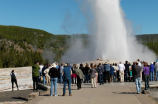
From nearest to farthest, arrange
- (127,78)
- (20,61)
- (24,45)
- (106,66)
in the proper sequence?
(106,66), (127,78), (20,61), (24,45)

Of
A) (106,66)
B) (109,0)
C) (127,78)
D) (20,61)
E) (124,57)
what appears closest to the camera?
(106,66)

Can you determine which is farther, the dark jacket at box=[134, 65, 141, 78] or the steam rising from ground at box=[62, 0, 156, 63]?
the steam rising from ground at box=[62, 0, 156, 63]

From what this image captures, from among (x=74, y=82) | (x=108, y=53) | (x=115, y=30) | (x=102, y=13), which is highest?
(x=102, y=13)

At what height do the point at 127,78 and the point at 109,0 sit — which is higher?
the point at 109,0

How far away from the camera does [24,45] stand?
15000 cm

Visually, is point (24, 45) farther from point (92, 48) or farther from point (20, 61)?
point (92, 48)

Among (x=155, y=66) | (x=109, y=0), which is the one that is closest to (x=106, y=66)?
(x=155, y=66)

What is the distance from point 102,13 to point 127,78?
2479 centimetres

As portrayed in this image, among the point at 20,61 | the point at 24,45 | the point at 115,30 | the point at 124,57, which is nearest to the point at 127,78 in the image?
the point at 124,57

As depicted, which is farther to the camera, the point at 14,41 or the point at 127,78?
the point at 14,41

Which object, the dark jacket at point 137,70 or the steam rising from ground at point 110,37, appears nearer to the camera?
the dark jacket at point 137,70

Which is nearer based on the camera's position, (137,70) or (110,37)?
(137,70)

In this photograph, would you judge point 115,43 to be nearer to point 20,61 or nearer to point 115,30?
point 115,30

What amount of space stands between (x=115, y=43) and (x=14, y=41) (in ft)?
407
